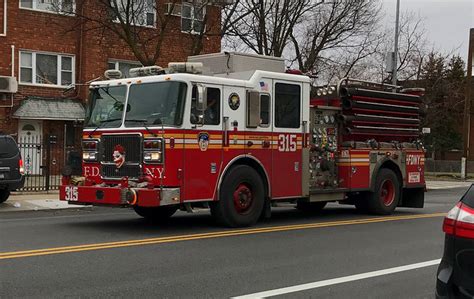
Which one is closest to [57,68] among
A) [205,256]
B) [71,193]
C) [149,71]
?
[149,71]

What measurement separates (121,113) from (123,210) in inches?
187

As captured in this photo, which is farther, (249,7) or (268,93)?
Answer: (249,7)

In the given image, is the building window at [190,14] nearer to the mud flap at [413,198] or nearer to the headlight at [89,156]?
the mud flap at [413,198]

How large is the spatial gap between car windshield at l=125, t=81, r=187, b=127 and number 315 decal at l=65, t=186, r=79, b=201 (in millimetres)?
1574

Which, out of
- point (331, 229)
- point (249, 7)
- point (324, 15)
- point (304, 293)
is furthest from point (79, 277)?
point (324, 15)

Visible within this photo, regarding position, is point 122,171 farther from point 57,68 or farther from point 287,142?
point 57,68

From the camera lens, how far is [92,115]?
10.9 meters

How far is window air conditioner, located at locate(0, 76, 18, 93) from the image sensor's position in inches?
882

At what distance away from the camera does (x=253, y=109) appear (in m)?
10.7

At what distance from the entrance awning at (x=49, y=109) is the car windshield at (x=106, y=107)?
13181 mm

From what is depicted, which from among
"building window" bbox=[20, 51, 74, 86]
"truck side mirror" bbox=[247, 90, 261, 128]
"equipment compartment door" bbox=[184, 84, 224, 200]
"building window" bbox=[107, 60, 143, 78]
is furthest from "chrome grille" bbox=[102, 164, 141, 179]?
"building window" bbox=[107, 60, 143, 78]

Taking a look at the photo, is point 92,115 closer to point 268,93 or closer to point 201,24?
point 268,93

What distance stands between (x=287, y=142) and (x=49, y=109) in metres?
15.1

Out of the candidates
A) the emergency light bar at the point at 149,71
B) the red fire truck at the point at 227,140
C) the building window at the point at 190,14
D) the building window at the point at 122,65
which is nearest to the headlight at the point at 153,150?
the red fire truck at the point at 227,140
